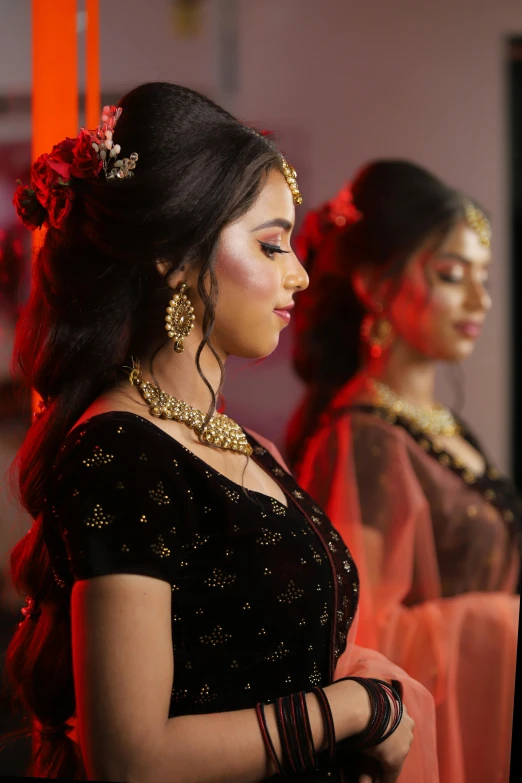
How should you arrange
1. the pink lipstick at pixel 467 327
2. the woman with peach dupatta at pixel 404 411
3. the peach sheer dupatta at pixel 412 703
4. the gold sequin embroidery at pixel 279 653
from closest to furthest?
the gold sequin embroidery at pixel 279 653
the peach sheer dupatta at pixel 412 703
the woman with peach dupatta at pixel 404 411
the pink lipstick at pixel 467 327

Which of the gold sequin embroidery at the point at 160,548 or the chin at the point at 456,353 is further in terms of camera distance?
the chin at the point at 456,353

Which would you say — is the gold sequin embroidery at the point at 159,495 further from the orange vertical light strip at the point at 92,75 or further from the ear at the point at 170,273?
the orange vertical light strip at the point at 92,75

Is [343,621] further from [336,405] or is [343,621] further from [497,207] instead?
[497,207]

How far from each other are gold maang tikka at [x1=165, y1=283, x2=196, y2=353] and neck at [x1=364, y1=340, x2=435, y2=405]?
0.98 metres

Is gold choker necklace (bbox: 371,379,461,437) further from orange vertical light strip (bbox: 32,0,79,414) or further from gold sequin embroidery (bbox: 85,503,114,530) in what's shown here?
gold sequin embroidery (bbox: 85,503,114,530)

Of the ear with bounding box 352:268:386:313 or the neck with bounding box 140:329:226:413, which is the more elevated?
the neck with bounding box 140:329:226:413

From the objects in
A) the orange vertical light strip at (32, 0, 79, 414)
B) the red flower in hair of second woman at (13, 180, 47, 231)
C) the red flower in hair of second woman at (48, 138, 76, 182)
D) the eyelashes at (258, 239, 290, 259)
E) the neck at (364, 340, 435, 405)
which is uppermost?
the orange vertical light strip at (32, 0, 79, 414)

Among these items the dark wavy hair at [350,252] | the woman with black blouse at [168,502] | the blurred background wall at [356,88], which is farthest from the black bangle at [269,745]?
the blurred background wall at [356,88]

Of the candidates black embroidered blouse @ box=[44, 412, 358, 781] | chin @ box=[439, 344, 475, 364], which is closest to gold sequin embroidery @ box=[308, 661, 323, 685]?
black embroidered blouse @ box=[44, 412, 358, 781]

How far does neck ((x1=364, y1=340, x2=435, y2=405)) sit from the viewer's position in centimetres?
186

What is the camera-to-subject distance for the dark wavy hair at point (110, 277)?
0.90 metres

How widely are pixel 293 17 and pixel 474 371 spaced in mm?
1113

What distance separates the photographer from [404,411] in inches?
72.1

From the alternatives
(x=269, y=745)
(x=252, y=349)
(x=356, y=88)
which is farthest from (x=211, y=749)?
(x=356, y=88)
